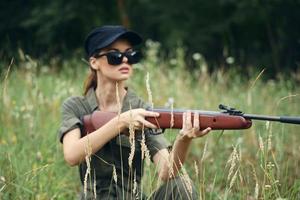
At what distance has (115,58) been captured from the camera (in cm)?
358

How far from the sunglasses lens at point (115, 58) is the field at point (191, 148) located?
0.39 metres

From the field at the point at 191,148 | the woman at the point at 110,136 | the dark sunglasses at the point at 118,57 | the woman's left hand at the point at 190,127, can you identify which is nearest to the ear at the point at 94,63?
the woman at the point at 110,136

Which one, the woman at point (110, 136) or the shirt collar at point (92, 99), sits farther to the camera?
the shirt collar at point (92, 99)

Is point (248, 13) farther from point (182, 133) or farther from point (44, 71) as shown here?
point (182, 133)

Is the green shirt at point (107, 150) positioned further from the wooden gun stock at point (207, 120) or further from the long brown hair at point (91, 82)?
the wooden gun stock at point (207, 120)

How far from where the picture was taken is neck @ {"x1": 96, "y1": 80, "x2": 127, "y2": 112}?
364 cm

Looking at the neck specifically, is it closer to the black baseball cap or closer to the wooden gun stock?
the black baseball cap

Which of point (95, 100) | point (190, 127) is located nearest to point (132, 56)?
point (95, 100)

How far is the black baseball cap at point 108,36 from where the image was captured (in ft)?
11.8

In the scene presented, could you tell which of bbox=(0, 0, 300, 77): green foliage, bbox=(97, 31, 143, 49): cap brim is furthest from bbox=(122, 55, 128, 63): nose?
bbox=(0, 0, 300, 77): green foliage

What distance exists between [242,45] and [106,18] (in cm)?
446

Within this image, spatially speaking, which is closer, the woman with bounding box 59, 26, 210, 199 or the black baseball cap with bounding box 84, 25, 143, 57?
the woman with bounding box 59, 26, 210, 199

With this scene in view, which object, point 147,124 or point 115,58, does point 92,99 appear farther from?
point 147,124

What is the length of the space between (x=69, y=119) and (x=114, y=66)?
0.39 meters
